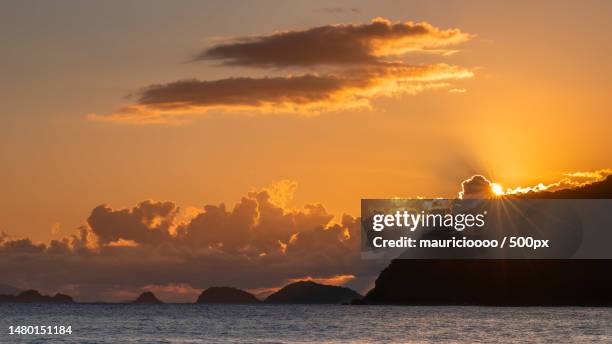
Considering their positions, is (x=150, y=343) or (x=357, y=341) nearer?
(x=150, y=343)

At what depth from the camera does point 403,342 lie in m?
138

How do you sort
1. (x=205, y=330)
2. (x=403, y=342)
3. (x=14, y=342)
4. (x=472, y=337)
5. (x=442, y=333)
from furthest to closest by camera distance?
1. (x=205, y=330)
2. (x=442, y=333)
3. (x=472, y=337)
4. (x=403, y=342)
5. (x=14, y=342)

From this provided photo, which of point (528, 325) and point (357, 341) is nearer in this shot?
point (357, 341)

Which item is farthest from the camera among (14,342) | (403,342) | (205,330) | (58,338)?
(205,330)

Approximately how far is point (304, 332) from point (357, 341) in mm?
21602

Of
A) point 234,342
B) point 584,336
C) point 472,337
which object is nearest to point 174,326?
point 234,342

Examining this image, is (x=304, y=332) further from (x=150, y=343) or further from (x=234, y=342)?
(x=150, y=343)

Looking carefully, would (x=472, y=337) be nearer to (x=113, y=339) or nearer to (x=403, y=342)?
(x=403, y=342)

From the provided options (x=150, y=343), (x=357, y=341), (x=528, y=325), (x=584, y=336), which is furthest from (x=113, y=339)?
(x=528, y=325)

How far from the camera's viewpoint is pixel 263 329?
561ft

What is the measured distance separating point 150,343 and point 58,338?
450 inches

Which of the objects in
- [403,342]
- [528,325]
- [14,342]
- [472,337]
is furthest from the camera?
[528,325]

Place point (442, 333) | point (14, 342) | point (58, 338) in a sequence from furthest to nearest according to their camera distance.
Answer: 1. point (442, 333)
2. point (58, 338)
3. point (14, 342)

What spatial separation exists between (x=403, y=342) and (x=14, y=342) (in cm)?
5041
